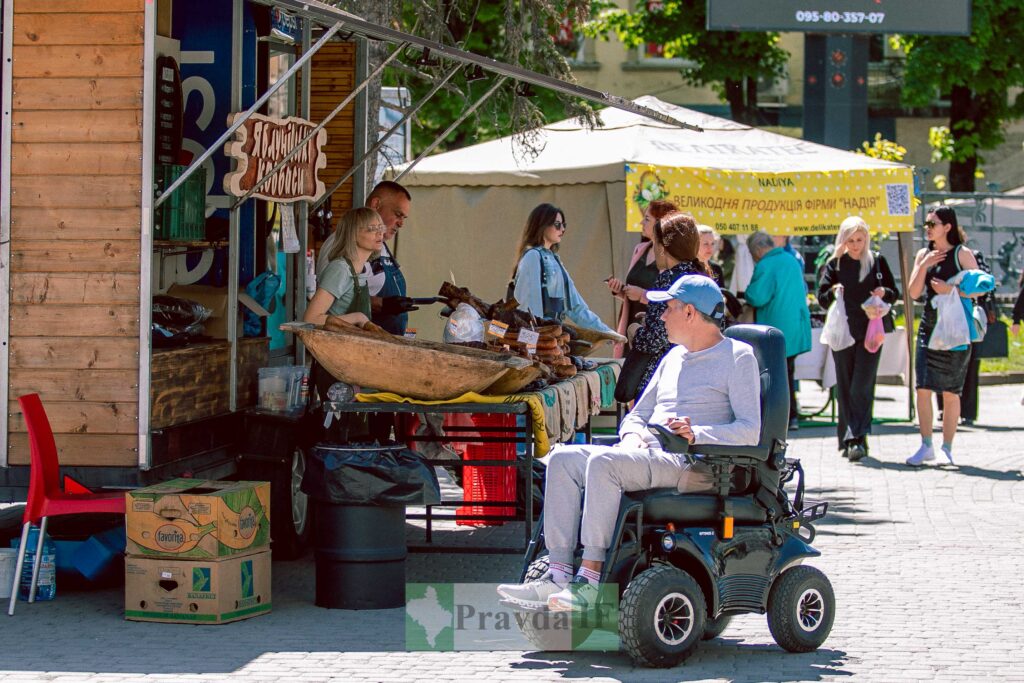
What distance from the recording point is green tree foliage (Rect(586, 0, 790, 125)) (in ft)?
104

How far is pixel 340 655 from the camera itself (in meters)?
6.39

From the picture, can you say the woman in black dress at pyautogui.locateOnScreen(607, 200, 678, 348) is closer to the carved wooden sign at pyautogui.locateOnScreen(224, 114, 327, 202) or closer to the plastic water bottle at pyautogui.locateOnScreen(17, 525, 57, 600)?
the carved wooden sign at pyautogui.locateOnScreen(224, 114, 327, 202)

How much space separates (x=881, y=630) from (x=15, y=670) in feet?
11.6

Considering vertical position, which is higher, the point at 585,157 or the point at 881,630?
the point at 585,157

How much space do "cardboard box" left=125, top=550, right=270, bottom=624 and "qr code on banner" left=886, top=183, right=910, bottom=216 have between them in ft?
29.5

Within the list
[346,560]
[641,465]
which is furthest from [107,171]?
[641,465]

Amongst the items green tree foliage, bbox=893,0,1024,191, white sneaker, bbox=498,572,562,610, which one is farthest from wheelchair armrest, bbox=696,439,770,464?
green tree foliage, bbox=893,0,1024,191

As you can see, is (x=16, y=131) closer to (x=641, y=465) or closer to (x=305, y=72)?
(x=305, y=72)

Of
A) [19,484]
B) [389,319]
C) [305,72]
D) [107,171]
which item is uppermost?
[305,72]

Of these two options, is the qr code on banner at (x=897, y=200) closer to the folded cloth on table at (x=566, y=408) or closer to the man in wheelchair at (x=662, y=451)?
the folded cloth on table at (x=566, y=408)

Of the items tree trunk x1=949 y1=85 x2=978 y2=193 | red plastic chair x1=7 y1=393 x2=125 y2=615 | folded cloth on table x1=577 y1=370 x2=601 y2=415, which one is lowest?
red plastic chair x1=7 y1=393 x2=125 y2=615

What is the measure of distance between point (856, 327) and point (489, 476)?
182 inches

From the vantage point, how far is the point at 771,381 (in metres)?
6.63

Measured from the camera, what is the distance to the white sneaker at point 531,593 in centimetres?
629
